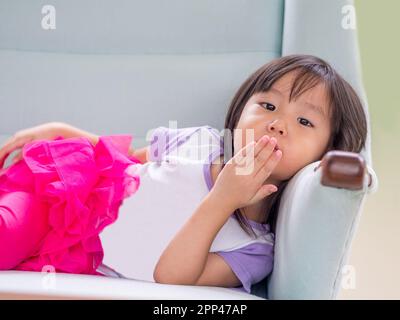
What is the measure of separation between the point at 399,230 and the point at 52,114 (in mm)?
871

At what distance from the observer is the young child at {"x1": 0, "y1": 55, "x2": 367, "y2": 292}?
934 mm

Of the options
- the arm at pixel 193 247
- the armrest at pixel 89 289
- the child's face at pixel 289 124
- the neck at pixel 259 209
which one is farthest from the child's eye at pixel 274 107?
the armrest at pixel 89 289

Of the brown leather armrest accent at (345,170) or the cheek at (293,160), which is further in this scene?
the cheek at (293,160)

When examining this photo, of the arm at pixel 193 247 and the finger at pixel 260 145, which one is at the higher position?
the finger at pixel 260 145

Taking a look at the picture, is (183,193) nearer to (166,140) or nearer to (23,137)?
(166,140)

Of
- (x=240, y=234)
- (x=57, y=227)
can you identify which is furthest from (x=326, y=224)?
(x=57, y=227)

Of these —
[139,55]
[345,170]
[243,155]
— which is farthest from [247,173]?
[139,55]

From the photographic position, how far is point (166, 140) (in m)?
1.22

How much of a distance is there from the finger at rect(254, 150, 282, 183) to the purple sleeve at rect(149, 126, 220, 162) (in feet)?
0.96

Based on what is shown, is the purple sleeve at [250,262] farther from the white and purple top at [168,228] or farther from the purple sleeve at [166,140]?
the purple sleeve at [166,140]

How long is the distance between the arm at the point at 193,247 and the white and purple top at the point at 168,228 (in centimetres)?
8

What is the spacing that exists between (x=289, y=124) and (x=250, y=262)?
230mm

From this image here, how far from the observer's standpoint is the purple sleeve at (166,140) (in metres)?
1.20
